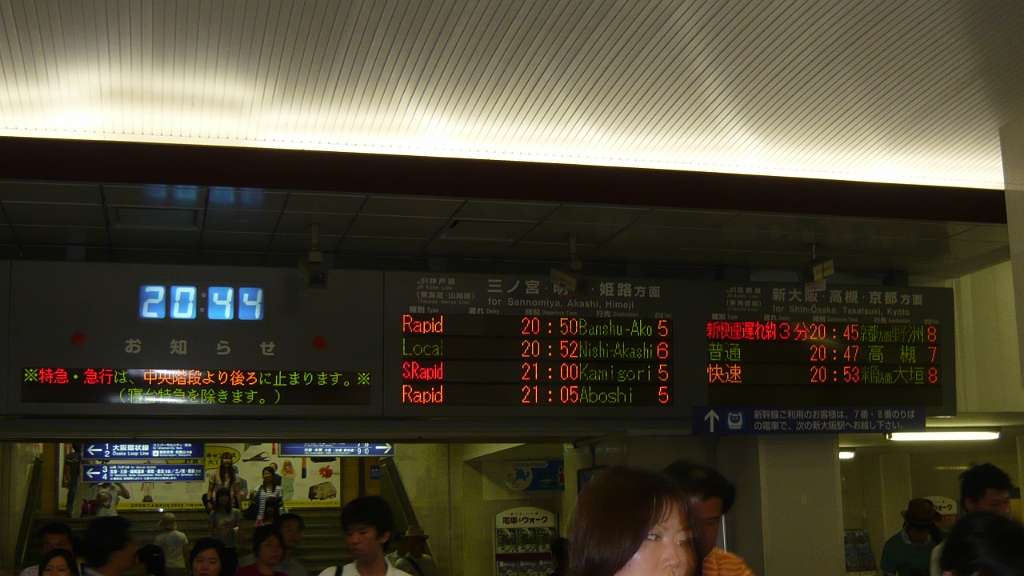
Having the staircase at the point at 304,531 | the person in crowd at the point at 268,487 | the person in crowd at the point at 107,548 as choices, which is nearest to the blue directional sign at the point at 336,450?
the staircase at the point at 304,531

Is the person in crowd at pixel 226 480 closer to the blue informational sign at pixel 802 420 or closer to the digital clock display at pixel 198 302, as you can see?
the digital clock display at pixel 198 302

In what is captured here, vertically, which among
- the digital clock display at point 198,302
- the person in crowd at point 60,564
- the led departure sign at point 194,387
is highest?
the digital clock display at point 198,302

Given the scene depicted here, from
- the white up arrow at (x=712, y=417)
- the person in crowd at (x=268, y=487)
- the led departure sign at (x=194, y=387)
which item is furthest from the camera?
the person in crowd at (x=268, y=487)

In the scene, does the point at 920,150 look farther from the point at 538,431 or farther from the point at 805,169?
the point at 538,431

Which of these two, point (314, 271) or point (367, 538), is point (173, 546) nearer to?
point (314, 271)

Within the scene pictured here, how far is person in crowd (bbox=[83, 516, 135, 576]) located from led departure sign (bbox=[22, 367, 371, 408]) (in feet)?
5.50

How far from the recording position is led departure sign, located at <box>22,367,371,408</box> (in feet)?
20.2

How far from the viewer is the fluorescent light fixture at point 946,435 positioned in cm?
1000

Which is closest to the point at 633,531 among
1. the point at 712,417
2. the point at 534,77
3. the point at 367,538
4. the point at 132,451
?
the point at 367,538

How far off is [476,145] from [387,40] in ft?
4.66

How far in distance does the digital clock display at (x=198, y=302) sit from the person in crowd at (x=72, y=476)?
10.0 metres

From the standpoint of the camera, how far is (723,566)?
2.91 metres

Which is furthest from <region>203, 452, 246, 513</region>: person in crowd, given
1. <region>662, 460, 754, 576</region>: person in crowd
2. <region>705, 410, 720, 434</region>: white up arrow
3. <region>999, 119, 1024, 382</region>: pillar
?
<region>662, 460, 754, 576</region>: person in crowd

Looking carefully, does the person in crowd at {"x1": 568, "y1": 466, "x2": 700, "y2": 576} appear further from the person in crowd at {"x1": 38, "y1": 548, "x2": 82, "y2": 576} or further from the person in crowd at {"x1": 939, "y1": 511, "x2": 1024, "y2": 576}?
the person in crowd at {"x1": 38, "y1": 548, "x2": 82, "y2": 576}
